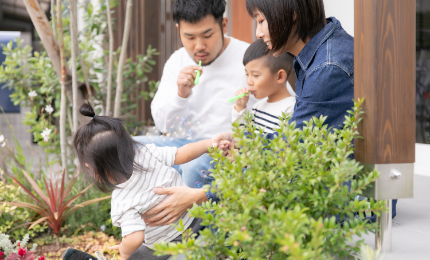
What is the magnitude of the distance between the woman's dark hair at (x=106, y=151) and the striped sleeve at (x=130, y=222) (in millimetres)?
126

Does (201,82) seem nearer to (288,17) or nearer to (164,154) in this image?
(164,154)

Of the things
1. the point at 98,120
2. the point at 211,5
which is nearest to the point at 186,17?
the point at 211,5

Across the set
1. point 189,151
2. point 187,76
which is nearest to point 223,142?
point 189,151

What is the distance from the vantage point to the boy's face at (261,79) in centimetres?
191

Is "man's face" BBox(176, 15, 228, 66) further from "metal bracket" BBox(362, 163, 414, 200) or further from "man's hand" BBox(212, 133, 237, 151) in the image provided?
"metal bracket" BBox(362, 163, 414, 200)

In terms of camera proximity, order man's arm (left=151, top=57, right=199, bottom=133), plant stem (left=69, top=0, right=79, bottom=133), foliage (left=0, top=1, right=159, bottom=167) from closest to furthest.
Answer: man's arm (left=151, top=57, right=199, bottom=133), plant stem (left=69, top=0, right=79, bottom=133), foliage (left=0, top=1, right=159, bottom=167)

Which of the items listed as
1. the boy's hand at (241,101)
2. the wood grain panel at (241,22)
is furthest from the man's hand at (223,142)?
the wood grain panel at (241,22)

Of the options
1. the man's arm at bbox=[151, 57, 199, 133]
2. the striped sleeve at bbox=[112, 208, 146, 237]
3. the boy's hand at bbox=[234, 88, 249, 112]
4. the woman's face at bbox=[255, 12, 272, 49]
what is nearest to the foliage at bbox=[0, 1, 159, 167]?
the man's arm at bbox=[151, 57, 199, 133]

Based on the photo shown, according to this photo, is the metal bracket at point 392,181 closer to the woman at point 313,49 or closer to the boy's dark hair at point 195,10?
the woman at point 313,49

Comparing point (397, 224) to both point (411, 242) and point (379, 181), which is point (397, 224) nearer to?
point (411, 242)

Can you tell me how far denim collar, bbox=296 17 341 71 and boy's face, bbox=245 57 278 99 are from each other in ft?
1.44

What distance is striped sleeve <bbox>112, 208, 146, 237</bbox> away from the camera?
4.90 feet

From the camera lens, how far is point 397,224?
61.5 inches

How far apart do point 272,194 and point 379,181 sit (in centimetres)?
35
